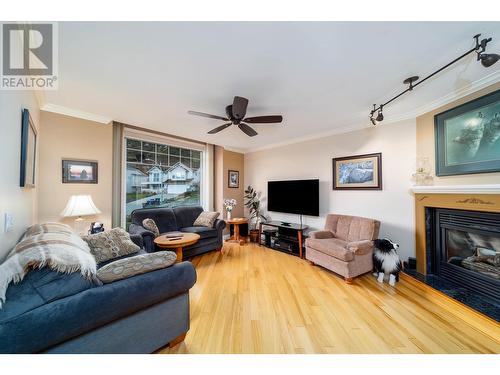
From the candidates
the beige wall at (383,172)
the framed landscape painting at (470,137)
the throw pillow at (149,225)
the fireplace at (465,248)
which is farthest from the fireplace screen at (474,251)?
the throw pillow at (149,225)

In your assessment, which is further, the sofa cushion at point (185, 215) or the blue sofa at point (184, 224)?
the sofa cushion at point (185, 215)

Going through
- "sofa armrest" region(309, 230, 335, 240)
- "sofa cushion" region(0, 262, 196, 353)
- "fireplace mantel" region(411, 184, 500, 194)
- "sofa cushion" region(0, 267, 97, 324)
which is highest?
"fireplace mantel" region(411, 184, 500, 194)

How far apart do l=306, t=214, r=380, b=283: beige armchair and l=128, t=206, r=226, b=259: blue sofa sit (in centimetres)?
181

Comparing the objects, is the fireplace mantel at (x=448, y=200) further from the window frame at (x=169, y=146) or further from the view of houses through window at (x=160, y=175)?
the view of houses through window at (x=160, y=175)

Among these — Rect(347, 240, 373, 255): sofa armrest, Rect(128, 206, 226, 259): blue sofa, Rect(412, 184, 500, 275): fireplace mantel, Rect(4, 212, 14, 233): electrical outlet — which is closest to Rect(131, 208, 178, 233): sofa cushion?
Rect(128, 206, 226, 259): blue sofa

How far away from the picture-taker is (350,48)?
1.49 meters

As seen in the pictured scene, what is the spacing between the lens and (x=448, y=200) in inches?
88.3

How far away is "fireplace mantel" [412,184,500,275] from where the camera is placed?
6.07 ft

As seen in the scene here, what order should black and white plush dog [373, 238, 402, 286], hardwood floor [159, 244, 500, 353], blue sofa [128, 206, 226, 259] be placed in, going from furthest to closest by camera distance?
blue sofa [128, 206, 226, 259] → black and white plush dog [373, 238, 402, 286] → hardwood floor [159, 244, 500, 353]

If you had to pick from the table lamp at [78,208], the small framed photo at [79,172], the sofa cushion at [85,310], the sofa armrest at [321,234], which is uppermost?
the small framed photo at [79,172]

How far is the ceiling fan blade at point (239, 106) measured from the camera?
76.3 inches

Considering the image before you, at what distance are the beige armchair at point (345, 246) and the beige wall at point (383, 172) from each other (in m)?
0.39

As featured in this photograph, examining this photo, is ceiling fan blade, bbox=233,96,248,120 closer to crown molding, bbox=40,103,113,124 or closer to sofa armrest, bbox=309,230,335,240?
sofa armrest, bbox=309,230,335,240

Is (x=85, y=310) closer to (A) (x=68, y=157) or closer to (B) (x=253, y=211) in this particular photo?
(A) (x=68, y=157)
